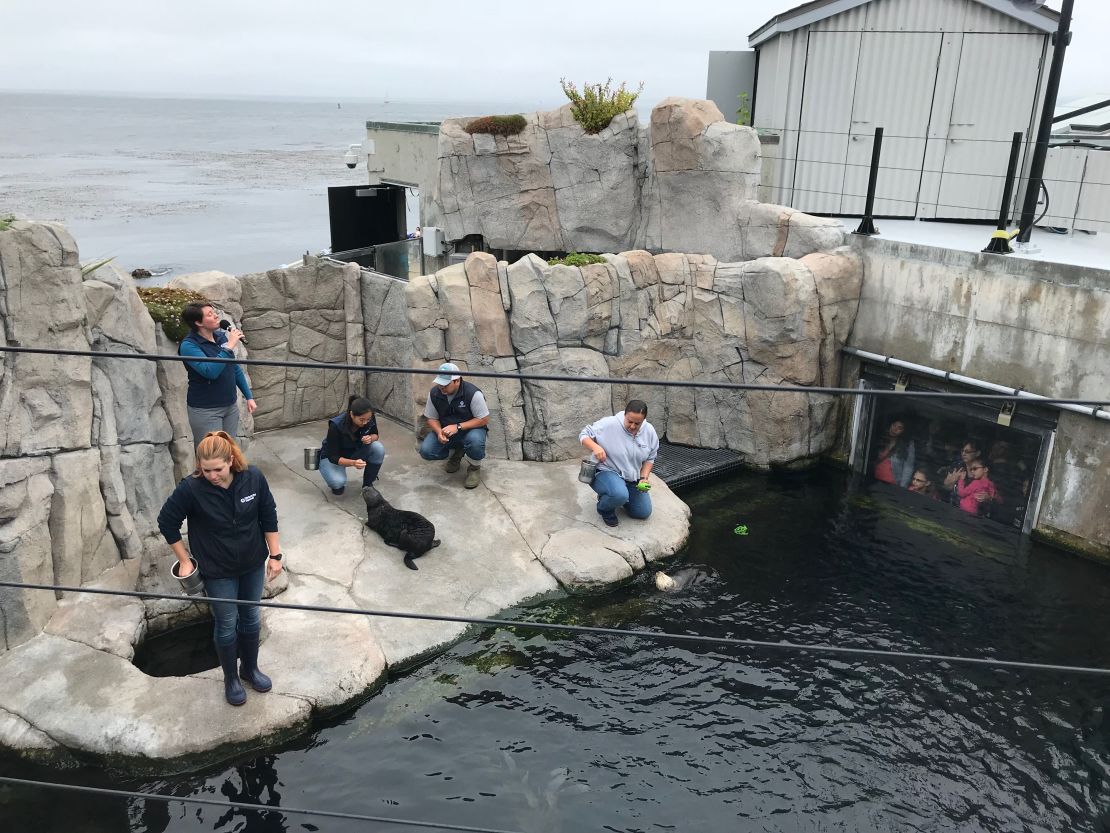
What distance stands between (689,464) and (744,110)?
6936mm

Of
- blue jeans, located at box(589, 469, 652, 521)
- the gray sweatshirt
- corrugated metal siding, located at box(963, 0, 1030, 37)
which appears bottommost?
blue jeans, located at box(589, 469, 652, 521)

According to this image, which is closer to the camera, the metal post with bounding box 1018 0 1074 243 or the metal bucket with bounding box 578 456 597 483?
the metal bucket with bounding box 578 456 597 483

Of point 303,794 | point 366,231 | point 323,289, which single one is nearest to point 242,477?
point 303,794

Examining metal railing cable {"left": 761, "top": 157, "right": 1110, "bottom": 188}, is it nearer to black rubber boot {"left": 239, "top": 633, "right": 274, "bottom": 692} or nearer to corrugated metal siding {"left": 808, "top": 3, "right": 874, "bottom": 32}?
corrugated metal siding {"left": 808, "top": 3, "right": 874, "bottom": 32}

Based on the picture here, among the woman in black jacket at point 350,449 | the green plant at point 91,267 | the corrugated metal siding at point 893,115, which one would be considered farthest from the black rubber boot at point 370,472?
the corrugated metal siding at point 893,115

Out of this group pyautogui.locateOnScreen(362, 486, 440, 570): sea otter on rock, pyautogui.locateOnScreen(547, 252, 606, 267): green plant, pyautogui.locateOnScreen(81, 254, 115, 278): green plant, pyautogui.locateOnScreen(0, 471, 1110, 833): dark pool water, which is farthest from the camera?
pyautogui.locateOnScreen(547, 252, 606, 267): green plant

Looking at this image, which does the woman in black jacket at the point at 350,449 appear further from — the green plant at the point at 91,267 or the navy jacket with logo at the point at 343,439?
the green plant at the point at 91,267

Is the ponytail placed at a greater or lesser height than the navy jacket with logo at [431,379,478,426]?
greater

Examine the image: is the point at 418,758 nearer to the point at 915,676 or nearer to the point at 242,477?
the point at 242,477

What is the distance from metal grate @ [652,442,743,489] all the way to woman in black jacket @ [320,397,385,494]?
3.49m

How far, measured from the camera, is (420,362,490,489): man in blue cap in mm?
9098

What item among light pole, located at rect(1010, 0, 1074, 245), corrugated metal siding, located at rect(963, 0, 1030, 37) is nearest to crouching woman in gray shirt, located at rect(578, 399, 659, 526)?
light pole, located at rect(1010, 0, 1074, 245)

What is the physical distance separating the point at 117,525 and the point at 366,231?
35.0ft

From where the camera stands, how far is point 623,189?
12.2m
